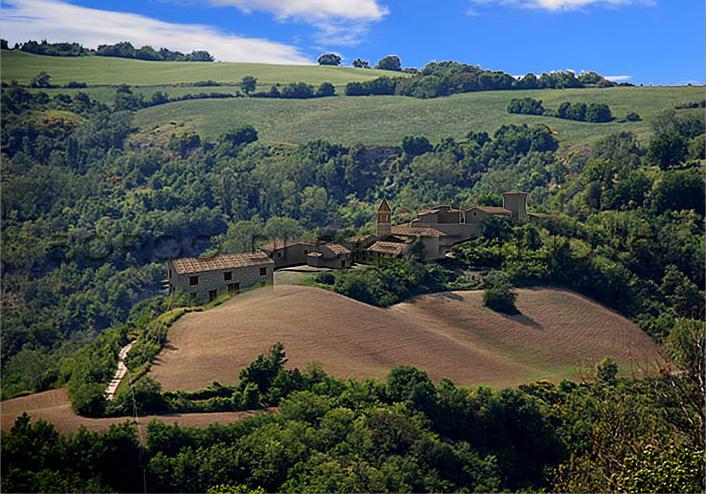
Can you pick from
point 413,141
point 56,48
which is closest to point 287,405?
point 413,141

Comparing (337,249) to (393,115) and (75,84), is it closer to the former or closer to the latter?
(393,115)

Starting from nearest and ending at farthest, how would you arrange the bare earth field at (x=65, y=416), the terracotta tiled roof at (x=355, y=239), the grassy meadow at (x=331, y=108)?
1. the bare earth field at (x=65, y=416)
2. the terracotta tiled roof at (x=355, y=239)
3. the grassy meadow at (x=331, y=108)

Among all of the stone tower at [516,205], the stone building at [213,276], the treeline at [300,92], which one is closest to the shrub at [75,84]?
the treeline at [300,92]

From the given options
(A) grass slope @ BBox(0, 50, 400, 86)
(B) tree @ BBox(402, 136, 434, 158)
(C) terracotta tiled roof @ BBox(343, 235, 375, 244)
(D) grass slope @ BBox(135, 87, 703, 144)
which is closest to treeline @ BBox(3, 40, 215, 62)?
(A) grass slope @ BBox(0, 50, 400, 86)

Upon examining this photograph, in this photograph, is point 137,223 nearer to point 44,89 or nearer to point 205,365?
point 44,89

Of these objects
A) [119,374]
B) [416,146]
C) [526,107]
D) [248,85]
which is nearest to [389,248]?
[119,374]

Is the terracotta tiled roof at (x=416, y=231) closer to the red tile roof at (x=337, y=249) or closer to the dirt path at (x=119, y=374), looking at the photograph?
the red tile roof at (x=337, y=249)
